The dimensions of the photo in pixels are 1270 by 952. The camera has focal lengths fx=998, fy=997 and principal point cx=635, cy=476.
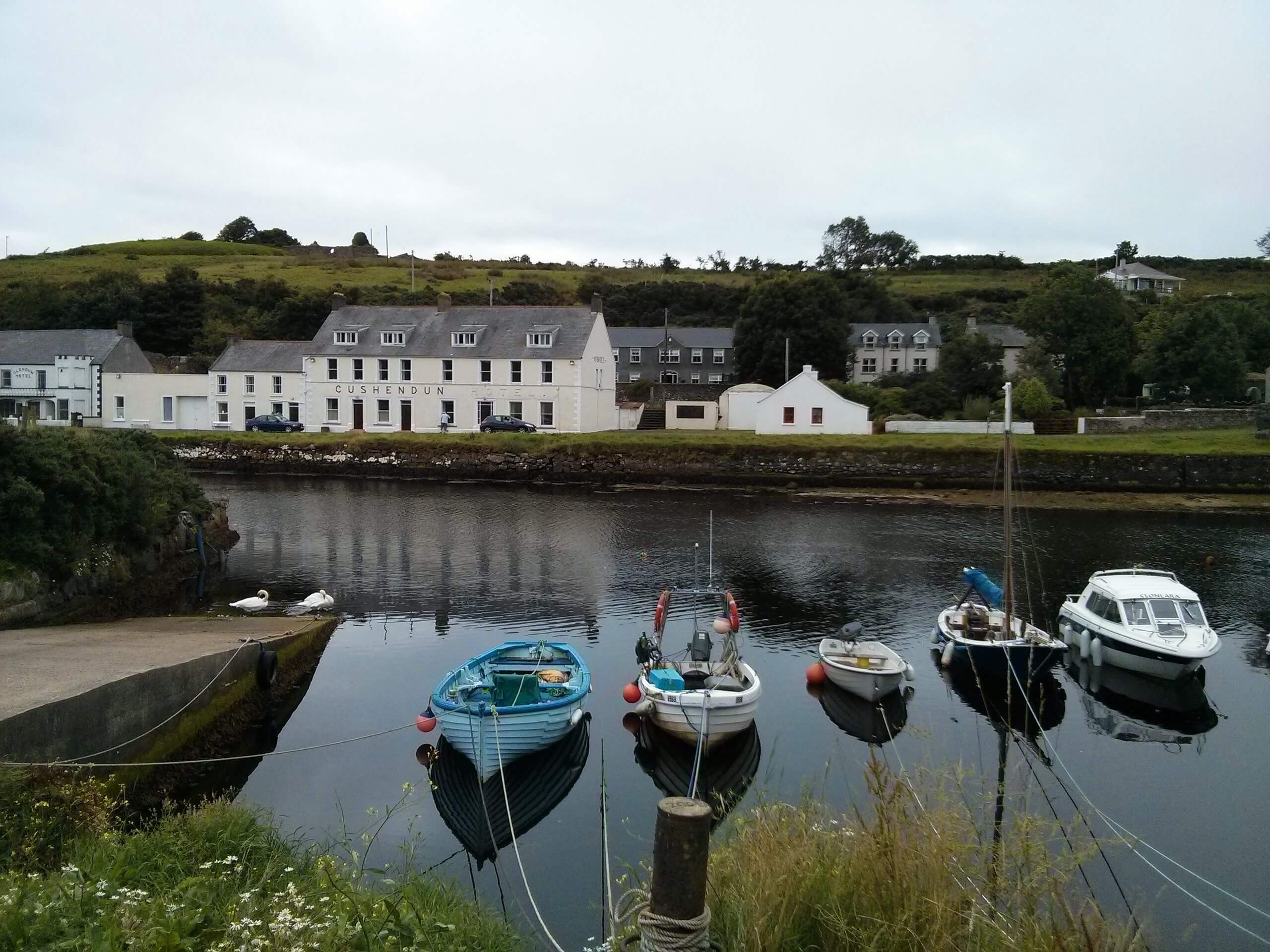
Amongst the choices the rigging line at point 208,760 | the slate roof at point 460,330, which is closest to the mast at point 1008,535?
the rigging line at point 208,760

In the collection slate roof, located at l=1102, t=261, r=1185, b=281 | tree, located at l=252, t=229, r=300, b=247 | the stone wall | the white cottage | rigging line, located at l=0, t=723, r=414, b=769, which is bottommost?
rigging line, located at l=0, t=723, r=414, b=769

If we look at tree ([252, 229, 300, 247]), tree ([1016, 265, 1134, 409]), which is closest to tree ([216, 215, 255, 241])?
tree ([252, 229, 300, 247])

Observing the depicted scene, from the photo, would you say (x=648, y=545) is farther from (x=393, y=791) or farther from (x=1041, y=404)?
(x=1041, y=404)

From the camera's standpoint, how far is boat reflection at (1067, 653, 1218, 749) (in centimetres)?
1750

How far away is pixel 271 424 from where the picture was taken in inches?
2515

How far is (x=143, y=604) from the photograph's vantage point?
2325cm

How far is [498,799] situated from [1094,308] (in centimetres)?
6652

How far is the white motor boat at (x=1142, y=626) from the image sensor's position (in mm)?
19406

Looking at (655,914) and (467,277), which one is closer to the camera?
(655,914)

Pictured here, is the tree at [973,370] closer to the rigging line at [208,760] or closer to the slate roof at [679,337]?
the slate roof at [679,337]

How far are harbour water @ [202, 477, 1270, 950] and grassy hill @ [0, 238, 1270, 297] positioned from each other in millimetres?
76991

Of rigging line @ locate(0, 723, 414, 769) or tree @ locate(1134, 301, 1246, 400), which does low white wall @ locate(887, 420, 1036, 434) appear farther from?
rigging line @ locate(0, 723, 414, 769)

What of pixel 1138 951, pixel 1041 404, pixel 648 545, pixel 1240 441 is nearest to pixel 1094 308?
pixel 1041 404

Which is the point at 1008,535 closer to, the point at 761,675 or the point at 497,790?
the point at 761,675
